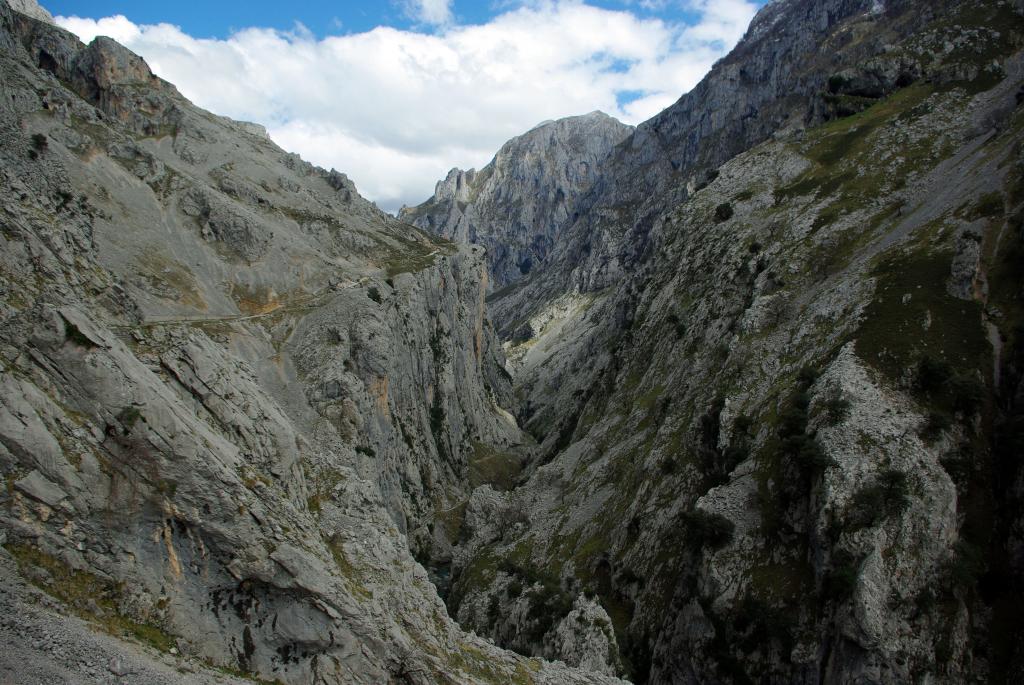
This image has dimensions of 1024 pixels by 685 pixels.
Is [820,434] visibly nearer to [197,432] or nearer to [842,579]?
[842,579]

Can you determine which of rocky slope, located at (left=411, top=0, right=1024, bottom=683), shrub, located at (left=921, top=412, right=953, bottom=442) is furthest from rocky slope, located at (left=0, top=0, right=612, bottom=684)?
shrub, located at (left=921, top=412, right=953, bottom=442)

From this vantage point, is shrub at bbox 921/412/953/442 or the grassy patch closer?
shrub at bbox 921/412/953/442

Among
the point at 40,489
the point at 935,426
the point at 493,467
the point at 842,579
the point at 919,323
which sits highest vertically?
the point at 40,489

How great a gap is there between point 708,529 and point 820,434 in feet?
35.3

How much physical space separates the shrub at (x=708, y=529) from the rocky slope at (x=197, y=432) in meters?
14.5

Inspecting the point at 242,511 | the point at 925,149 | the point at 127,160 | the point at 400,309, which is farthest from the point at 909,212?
the point at 127,160

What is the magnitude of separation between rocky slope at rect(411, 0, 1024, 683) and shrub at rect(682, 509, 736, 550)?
8.2 inches

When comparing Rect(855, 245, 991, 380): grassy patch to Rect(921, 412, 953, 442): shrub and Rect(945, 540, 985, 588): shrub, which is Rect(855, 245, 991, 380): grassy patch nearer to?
Rect(921, 412, 953, 442): shrub

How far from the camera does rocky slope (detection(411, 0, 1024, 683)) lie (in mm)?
37000

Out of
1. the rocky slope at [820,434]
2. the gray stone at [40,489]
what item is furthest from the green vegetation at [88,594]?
the rocky slope at [820,434]

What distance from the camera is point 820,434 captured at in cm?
4375

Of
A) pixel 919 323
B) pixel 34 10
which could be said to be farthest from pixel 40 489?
pixel 34 10

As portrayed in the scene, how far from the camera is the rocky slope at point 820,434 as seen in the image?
3700 cm

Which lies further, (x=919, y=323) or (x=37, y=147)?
(x=37, y=147)
